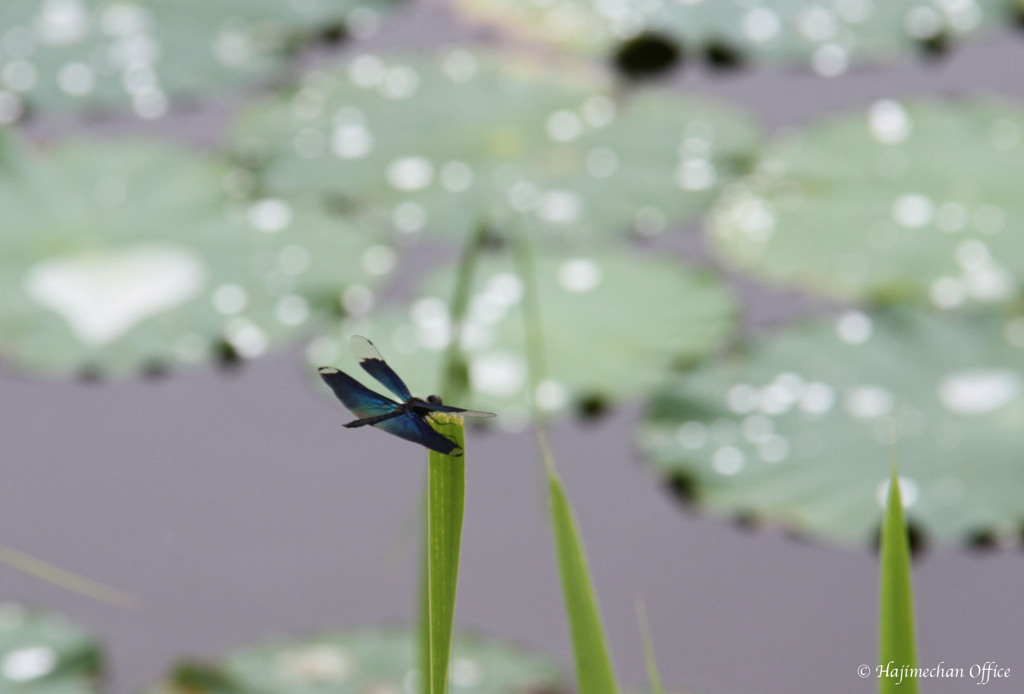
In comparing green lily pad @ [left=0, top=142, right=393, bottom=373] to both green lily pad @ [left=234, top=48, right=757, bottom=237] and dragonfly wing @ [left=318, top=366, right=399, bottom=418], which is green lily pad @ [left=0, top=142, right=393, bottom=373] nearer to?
green lily pad @ [left=234, top=48, right=757, bottom=237]

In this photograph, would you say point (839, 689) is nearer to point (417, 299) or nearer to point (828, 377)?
point (828, 377)

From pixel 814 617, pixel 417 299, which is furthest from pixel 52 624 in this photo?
pixel 814 617

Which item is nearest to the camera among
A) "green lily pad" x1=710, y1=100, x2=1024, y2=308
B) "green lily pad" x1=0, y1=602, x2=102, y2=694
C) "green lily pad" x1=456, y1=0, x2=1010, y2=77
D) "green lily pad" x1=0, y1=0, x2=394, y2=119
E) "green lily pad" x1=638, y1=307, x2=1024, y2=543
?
"green lily pad" x1=0, y1=602, x2=102, y2=694

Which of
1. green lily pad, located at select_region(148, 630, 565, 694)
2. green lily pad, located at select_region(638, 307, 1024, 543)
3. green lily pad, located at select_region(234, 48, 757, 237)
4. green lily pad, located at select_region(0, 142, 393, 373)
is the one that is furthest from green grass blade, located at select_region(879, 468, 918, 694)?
green lily pad, located at select_region(234, 48, 757, 237)

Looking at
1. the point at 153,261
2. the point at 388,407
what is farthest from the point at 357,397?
the point at 153,261

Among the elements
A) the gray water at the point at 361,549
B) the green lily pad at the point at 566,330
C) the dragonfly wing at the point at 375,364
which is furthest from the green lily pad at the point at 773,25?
the dragonfly wing at the point at 375,364

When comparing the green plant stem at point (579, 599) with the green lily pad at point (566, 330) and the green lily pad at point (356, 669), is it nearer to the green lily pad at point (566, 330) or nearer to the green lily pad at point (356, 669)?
the green lily pad at point (356, 669)
